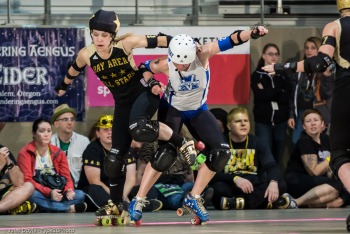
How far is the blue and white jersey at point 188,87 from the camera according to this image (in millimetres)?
8320

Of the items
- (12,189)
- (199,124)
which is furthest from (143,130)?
(12,189)

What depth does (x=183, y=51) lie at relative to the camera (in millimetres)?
8117

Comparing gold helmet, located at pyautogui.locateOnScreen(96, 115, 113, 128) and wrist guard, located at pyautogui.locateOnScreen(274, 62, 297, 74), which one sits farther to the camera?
gold helmet, located at pyautogui.locateOnScreen(96, 115, 113, 128)

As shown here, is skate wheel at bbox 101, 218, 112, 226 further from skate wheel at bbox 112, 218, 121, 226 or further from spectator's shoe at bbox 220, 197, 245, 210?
spectator's shoe at bbox 220, 197, 245, 210

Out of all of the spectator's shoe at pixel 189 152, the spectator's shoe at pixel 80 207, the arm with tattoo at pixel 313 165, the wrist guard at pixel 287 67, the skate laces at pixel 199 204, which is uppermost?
the wrist guard at pixel 287 67

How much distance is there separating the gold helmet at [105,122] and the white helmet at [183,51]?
2.94 metres

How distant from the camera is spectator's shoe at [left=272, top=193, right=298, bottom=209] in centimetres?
1104

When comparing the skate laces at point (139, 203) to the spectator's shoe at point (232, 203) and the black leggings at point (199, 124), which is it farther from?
the spectator's shoe at point (232, 203)

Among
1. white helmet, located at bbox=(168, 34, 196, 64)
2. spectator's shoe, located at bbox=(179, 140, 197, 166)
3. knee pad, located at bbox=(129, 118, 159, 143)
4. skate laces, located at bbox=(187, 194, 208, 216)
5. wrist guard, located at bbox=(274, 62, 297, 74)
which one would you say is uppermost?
white helmet, located at bbox=(168, 34, 196, 64)

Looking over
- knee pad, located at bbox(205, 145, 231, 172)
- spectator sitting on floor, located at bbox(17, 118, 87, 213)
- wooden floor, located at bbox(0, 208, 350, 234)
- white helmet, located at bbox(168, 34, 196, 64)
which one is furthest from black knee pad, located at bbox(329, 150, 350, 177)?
spectator sitting on floor, located at bbox(17, 118, 87, 213)

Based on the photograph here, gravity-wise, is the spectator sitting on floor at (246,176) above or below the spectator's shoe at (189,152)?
below

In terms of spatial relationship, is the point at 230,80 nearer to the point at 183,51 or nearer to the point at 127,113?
the point at 127,113

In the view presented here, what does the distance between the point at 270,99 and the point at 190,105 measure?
144 inches

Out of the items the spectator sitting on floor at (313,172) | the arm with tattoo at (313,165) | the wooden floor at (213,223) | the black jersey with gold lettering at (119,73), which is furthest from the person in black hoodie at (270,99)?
the black jersey with gold lettering at (119,73)
